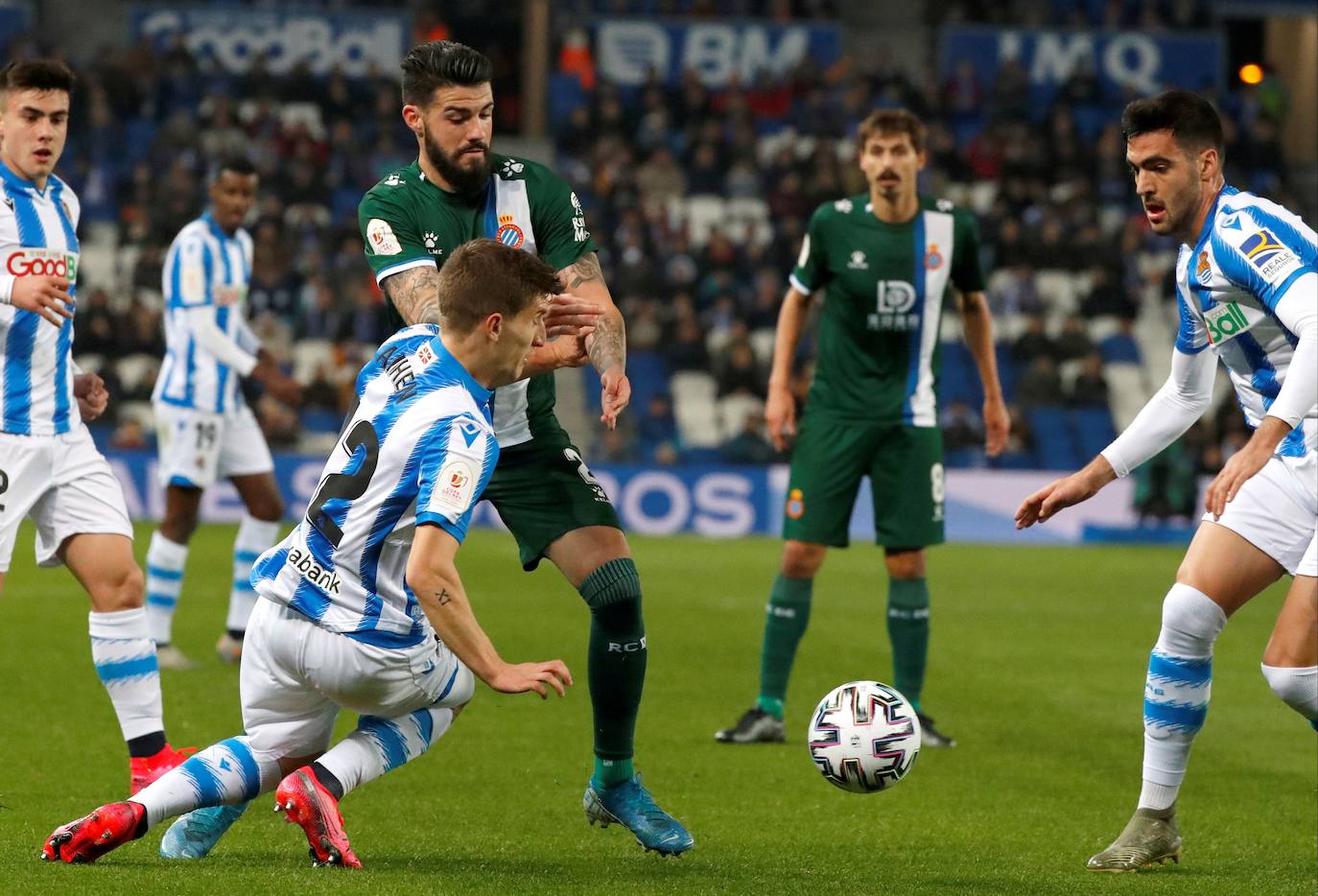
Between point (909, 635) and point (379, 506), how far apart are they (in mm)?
3661

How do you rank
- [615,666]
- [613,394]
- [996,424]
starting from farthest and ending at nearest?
1. [996,424]
2. [615,666]
3. [613,394]

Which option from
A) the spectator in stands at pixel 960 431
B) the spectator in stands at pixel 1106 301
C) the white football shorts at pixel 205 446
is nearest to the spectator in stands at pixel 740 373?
the spectator in stands at pixel 960 431

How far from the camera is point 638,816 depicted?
5.17 m

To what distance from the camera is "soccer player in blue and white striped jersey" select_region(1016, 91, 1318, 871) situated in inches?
192

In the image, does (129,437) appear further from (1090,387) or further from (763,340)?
(1090,387)

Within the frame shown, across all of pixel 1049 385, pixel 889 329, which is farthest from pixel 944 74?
pixel 889 329

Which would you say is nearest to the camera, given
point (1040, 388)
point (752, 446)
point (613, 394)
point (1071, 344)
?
point (613, 394)

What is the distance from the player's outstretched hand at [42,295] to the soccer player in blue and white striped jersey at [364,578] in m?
1.39

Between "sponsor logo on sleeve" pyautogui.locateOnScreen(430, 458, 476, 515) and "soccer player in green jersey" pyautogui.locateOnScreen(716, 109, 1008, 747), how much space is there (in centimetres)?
342

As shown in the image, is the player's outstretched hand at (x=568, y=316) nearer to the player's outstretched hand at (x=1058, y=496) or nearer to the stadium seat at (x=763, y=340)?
the player's outstretched hand at (x=1058, y=496)

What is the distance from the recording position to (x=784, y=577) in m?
7.61

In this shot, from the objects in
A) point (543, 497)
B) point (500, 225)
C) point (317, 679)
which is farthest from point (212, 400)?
point (317, 679)

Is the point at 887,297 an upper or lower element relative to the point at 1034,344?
upper

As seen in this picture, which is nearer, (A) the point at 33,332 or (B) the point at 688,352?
(A) the point at 33,332
